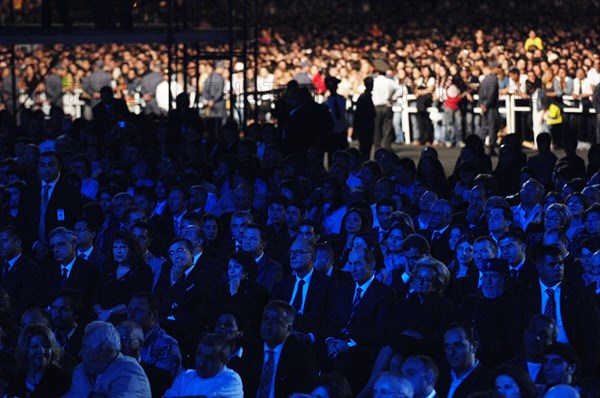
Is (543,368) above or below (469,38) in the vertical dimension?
below

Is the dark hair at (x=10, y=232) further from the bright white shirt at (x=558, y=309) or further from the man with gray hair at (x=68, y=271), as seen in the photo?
the bright white shirt at (x=558, y=309)

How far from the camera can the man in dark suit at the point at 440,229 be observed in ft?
38.5

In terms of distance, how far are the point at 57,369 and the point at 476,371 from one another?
7.60 feet

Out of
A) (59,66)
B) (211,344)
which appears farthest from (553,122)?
(211,344)

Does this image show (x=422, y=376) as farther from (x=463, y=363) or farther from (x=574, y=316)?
(x=574, y=316)

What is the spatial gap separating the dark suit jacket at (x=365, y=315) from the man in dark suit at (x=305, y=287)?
0.41 ft

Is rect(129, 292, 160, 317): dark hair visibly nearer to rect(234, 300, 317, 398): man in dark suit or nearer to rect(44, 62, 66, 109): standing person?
rect(234, 300, 317, 398): man in dark suit

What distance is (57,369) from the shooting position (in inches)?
321

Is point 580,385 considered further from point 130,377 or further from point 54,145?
point 54,145

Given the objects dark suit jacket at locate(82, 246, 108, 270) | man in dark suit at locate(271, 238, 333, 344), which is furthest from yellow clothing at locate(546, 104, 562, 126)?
man in dark suit at locate(271, 238, 333, 344)

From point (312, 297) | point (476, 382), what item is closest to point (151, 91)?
point (312, 297)

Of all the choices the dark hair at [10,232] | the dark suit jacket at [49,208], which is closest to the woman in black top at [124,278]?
the dark hair at [10,232]

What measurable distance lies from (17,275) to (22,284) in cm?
10

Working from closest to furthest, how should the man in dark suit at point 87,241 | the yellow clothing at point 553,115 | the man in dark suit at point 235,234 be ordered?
the man in dark suit at point 235,234 < the man in dark suit at point 87,241 < the yellow clothing at point 553,115
